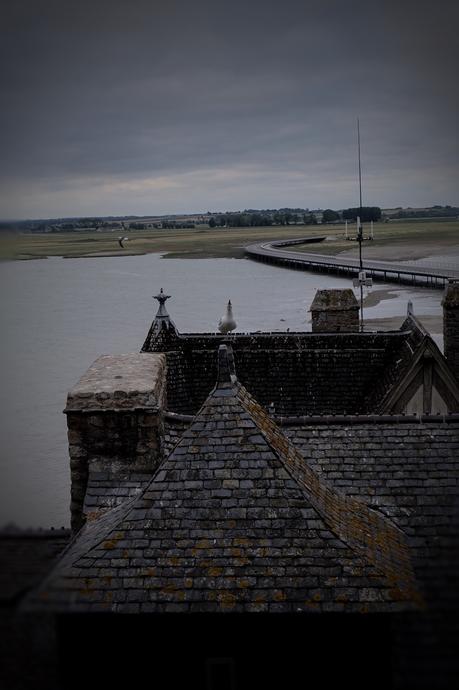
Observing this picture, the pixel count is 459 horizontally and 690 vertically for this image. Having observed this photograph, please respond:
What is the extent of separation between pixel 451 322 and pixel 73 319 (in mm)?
36151

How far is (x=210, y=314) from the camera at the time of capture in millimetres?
49625

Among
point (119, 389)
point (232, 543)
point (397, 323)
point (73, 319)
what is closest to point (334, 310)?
point (119, 389)

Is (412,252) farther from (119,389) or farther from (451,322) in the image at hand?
(119,389)

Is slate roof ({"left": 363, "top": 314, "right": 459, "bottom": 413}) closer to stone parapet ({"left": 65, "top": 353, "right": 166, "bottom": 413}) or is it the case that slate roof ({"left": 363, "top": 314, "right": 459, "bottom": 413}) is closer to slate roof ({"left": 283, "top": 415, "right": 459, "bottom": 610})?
slate roof ({"left": 283, "top": 415, "right": 459, "bottom": 610})

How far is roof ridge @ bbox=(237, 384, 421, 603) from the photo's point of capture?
502 centimetres

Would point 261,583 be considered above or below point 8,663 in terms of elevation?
below

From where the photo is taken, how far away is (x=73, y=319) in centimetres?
4869

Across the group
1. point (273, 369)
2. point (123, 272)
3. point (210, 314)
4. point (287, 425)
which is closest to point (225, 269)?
point (123, 272)

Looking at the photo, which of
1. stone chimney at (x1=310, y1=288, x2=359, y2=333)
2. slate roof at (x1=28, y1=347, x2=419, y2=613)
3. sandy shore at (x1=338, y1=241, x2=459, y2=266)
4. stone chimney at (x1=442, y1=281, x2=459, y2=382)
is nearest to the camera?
slate roof at (x1=28, y1=347, x2=419, y2=613)

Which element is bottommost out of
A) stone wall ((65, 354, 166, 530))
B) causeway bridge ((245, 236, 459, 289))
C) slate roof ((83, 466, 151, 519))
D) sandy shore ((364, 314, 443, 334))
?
sandy shore ((364, 314, 443, 334))

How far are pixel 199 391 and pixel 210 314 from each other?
116ft

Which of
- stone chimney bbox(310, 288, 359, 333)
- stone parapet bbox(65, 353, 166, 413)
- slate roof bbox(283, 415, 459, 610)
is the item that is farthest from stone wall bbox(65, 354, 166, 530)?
stone chimney bbox(310, 288, 359, 333)

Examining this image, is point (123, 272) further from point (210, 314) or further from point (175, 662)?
point (175, 662)

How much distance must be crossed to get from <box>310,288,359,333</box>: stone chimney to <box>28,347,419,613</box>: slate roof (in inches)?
482
